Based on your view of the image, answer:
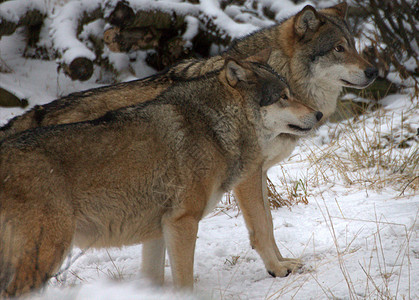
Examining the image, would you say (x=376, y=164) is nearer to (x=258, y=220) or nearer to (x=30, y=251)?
(x=258, y=220)

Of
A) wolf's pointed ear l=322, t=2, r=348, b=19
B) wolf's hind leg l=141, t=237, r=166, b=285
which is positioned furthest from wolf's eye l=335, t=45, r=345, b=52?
wolf's hind leg l=141, t=237, r=166, b=285

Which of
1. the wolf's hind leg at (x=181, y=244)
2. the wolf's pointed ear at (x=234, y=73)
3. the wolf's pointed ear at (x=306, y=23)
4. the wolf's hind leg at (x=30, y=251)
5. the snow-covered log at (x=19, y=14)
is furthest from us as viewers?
the snow-covered log at (x=19, y=14)

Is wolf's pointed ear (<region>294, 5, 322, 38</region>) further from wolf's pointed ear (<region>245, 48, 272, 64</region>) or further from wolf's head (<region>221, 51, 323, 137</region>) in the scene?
wolf's head (<region>221, 51, 323, 137</region>)

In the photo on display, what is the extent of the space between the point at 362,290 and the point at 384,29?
2385 mm

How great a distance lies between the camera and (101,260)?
4441mm

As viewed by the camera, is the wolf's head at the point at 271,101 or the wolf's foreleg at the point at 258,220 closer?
the wolf's head at the point at 271,101

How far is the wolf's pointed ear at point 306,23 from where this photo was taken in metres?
4.39

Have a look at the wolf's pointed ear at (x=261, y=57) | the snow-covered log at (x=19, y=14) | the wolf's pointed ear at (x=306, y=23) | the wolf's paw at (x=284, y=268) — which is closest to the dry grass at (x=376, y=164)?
the wolf's paw at (x=284, y=268)

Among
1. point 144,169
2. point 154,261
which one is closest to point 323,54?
point 144,169

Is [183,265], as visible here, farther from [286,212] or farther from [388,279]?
[286,212]

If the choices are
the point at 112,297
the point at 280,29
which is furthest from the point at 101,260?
the point at 280,29

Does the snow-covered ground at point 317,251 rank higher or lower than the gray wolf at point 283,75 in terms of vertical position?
lower

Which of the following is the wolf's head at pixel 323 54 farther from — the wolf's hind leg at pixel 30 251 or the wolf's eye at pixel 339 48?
the wolf's hind leg at pixel 30 251

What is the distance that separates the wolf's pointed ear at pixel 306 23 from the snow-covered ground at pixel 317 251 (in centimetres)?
173
